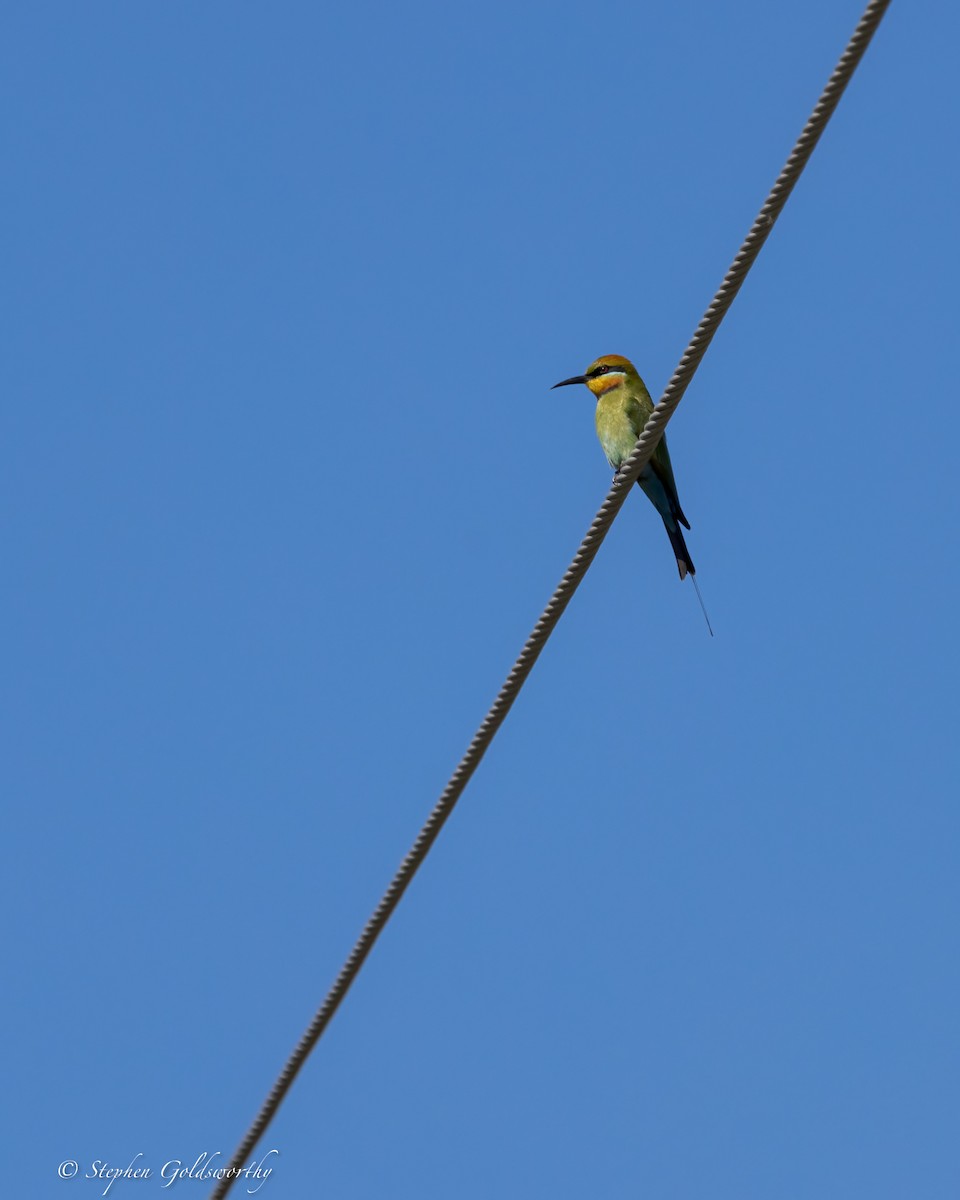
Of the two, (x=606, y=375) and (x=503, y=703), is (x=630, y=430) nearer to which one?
(x=606, y=375)

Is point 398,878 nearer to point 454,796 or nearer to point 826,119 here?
point 454,796

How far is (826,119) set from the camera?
2080mm

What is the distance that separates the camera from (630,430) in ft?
16.3

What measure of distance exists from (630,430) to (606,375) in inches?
11.9

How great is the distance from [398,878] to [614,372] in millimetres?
2984

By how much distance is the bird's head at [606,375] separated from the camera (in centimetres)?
515

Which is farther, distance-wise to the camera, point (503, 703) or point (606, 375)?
point (606, 375)

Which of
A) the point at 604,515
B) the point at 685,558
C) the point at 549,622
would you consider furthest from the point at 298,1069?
the point at 685,558

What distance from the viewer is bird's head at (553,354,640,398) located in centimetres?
515

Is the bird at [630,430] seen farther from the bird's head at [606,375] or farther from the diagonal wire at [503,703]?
the diagonal wire at [503,703]

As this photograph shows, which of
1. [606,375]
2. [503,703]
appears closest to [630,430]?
[606,375]

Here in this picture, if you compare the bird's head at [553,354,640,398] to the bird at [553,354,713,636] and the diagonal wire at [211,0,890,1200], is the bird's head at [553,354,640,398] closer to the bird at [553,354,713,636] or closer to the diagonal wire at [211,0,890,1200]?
the bird at [553,354,713,636]

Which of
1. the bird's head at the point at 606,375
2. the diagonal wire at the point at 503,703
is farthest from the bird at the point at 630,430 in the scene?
the diagonal wire at the point at 503,703

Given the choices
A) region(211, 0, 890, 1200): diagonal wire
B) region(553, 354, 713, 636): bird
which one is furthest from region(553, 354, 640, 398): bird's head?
region(211, 0, 890, 1200): diagonal wire
